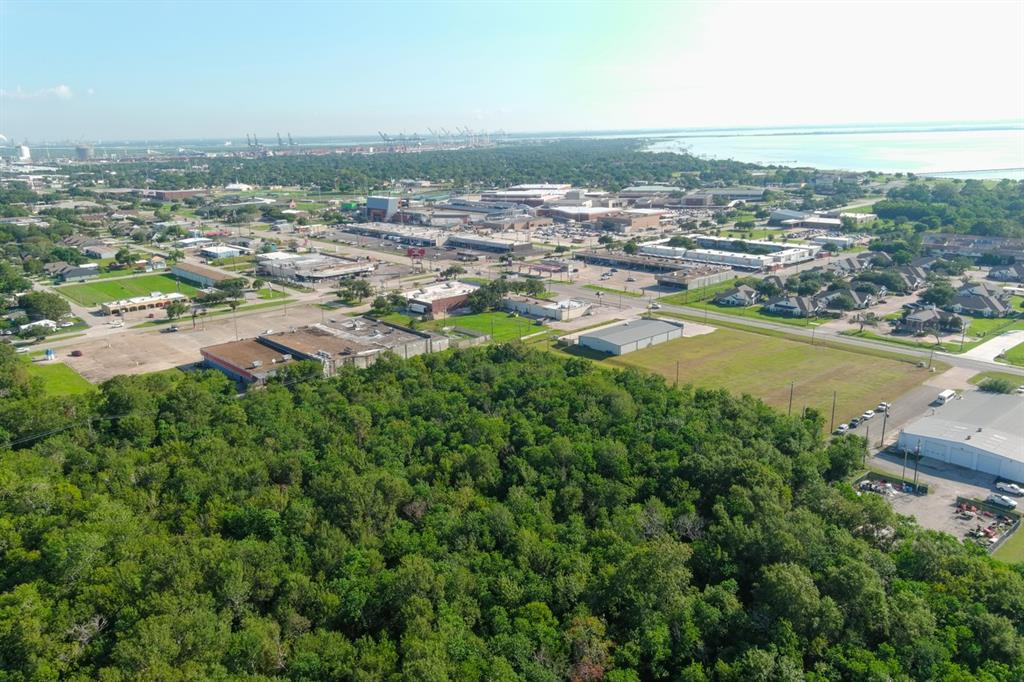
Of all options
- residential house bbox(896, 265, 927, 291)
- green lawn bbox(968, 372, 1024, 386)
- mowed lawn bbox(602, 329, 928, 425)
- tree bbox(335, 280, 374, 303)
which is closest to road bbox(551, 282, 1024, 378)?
green lawn bbox(968, 372, 1024, 386)

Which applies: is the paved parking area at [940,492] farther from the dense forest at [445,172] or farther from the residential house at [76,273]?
the dense forest at [445,172]

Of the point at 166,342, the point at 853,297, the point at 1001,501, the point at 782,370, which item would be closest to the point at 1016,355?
the point at 853,297

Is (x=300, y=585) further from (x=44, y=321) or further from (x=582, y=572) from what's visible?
(x=44, y=321)

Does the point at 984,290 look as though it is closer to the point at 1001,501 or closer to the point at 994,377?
the point at 994,377

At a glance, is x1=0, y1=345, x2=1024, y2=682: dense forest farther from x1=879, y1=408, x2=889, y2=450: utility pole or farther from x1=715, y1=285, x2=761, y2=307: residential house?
x1=715, y1=285, x2=761, y2=307: residential house

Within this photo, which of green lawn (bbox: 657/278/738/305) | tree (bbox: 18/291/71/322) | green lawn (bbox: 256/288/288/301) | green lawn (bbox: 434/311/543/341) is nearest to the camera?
green lawn (bbox: 434/311/543/341)

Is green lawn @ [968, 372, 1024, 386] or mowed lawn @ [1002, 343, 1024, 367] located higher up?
mowed lawn @ [1002, 343, 1024, 367]
